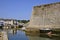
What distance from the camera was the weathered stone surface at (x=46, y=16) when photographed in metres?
31.2

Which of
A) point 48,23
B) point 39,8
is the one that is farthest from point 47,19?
point 39,8

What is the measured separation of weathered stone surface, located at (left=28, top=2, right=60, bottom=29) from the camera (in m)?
31.2

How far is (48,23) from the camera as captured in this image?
3219 centimetres

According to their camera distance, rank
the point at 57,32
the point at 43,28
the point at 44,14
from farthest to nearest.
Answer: the point at 44,14
the point at 43,28
the point at 57,32

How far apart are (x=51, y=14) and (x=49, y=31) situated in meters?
4.24

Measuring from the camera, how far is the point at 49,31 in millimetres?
29875

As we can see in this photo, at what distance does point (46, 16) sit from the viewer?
1314 inches

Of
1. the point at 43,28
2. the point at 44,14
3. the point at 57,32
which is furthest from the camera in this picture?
the point at 44,14

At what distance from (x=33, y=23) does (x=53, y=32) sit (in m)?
6.80

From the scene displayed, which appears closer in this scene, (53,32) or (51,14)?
(53,32)

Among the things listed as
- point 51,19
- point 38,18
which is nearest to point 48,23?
point 51,19

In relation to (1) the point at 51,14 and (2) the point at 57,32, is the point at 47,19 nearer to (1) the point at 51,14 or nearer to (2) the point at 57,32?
(1) the point at 51,14

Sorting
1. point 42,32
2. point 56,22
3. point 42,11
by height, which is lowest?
point 42,32

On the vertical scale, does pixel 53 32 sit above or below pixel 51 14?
below
